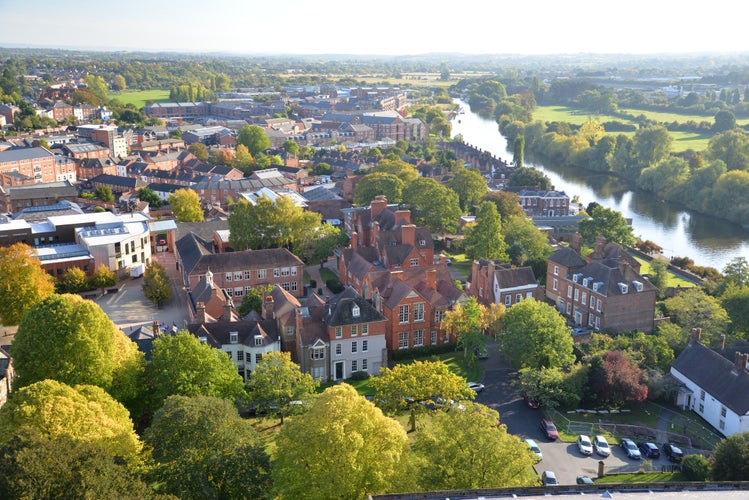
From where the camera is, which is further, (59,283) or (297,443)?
(59,283)

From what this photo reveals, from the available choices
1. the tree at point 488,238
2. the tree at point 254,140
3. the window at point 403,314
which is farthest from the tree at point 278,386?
the tree at point 254,140

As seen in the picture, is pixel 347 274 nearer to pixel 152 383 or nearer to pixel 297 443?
pixel 152 383

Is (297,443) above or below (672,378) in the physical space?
above

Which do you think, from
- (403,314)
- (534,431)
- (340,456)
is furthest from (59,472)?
(403,314)

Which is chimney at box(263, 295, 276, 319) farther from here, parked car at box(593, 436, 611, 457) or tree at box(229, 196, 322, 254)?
parked car at box(593, 436, 611, 457)

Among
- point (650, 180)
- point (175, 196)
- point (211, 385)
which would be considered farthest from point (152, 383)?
point (650, 180)

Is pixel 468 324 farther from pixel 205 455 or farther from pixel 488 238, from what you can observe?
pixel 205 455
